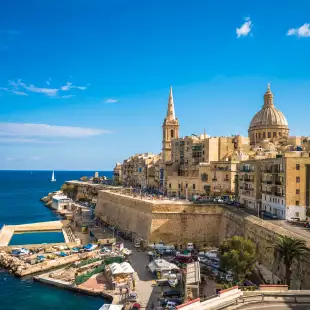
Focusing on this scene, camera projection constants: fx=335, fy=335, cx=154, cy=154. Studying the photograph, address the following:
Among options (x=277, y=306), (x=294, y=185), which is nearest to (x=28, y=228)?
(x=294, y=185)

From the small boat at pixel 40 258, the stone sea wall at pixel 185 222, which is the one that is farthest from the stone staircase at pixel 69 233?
the small boat at pixel 40 258

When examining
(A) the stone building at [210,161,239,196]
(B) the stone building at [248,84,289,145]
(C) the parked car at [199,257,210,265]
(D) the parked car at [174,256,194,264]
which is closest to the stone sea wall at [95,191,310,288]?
(C) the parked car at [199,257,210,265]

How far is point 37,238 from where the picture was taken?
155 ft

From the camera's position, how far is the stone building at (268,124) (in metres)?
58.5

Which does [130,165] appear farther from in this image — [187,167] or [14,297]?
[14,297]

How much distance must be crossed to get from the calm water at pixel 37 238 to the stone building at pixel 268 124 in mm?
36047

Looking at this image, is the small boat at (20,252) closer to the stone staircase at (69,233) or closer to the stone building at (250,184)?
the stone staircase at (69,233)

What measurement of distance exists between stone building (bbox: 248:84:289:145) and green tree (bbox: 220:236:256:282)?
122 ft

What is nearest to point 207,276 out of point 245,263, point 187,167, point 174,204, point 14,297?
point 245,263

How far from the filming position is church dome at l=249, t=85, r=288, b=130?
193 feet

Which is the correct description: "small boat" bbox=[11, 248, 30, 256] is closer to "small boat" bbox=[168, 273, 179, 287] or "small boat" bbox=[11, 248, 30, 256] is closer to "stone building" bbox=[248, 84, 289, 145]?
"small boat" bbox=[168, 273, 179, 287]

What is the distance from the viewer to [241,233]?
30.5 m

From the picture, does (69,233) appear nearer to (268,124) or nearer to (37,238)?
(37,238)

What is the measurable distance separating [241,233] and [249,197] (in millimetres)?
7330
